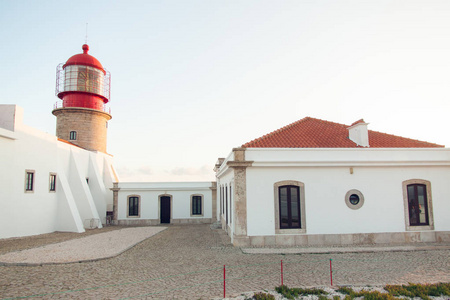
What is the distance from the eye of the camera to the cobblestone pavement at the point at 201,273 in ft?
20.5

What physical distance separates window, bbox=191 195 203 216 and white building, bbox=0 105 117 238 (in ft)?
21.6

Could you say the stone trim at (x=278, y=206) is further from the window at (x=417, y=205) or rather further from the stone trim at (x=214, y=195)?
the stone trim at (x=214, y=195)

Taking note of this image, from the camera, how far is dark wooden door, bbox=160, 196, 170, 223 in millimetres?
22453

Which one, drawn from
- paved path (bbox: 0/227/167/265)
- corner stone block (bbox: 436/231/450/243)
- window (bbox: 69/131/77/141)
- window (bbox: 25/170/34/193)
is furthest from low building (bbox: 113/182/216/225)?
corner stone block (bbox: 436/231/450/243)

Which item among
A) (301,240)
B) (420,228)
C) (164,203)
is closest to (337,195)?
(301,240)

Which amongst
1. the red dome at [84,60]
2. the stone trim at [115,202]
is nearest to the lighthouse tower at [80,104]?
the red dome at [84,60]

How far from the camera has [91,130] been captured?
23.3 m

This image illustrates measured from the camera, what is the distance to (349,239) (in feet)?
37.5

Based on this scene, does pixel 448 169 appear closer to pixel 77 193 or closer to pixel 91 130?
pixel 77 193

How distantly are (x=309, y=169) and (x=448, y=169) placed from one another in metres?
5.74

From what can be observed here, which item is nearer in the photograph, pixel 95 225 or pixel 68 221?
pixel 68 221

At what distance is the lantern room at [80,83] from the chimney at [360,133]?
61.2ft

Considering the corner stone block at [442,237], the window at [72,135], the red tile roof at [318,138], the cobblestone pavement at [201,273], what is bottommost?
the cobblestone pavement at [201,273]

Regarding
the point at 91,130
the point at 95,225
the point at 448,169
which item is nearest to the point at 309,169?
the point at 448,169
